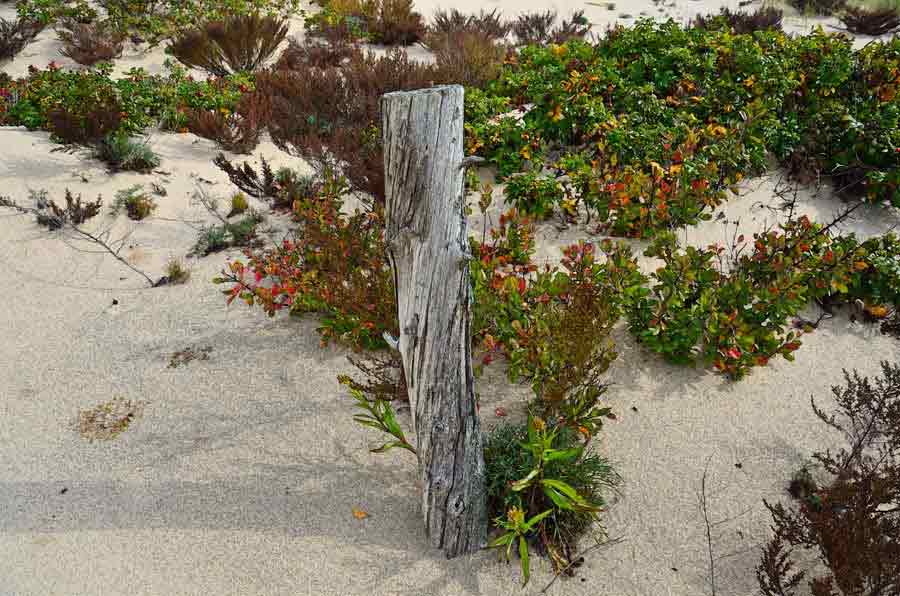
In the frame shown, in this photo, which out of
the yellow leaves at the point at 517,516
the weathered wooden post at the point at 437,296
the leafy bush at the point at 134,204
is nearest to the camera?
the weathered wooden post at the point at 437,296

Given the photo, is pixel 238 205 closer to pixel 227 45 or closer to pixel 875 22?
pixel 227 45

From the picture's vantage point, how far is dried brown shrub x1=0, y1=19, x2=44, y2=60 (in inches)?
325

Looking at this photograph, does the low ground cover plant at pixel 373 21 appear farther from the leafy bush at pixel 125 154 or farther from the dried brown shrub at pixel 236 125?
the leafy bush at pixel 125 154

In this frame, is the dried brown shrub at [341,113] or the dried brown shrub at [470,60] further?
the dried brown shrub at [470,60]

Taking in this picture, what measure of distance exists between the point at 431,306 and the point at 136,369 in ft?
8.17

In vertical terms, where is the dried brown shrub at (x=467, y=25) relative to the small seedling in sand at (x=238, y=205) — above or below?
above

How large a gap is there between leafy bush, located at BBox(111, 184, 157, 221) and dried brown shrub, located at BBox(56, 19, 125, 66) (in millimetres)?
4172

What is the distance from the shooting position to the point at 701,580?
2.58 metres

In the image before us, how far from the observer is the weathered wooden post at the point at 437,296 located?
203cm

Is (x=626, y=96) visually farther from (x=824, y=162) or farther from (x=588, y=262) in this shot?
(x=588, y=262)

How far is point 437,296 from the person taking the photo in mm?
2230

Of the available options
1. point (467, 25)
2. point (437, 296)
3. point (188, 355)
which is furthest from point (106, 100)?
point (467, 25)

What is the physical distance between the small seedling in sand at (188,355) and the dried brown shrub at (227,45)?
5.69 meters

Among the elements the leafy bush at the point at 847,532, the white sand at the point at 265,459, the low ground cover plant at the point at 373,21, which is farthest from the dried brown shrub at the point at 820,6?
the leafy bush at the point at 847,532
